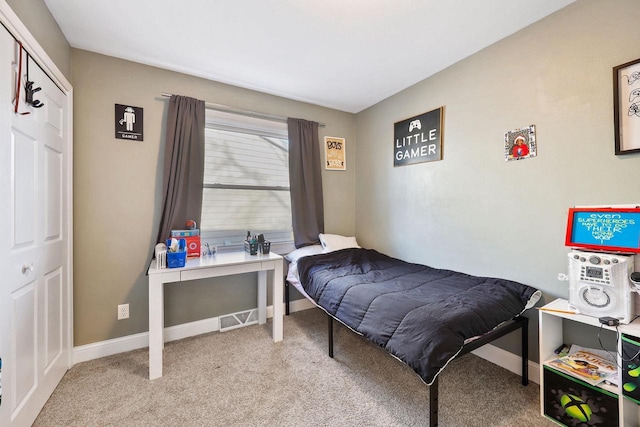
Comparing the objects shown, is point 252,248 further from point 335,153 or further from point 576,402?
point 576,402

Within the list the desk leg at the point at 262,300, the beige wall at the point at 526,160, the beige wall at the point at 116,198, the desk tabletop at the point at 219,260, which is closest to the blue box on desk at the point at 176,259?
the desk tabletop at the point at 219,260

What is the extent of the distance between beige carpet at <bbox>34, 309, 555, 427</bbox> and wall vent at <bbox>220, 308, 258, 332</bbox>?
31 cm

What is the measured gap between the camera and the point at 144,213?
2.30 meters

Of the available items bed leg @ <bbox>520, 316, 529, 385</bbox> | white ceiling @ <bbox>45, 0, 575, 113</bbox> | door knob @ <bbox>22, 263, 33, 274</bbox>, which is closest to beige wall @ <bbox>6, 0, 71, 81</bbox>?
white ceiling @ <bbox>45, 0, 575, 113</bbox>

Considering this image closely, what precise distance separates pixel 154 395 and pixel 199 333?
828mm

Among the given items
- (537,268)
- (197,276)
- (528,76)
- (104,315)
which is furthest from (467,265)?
(104,315)

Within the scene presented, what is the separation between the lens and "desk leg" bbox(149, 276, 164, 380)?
184cm

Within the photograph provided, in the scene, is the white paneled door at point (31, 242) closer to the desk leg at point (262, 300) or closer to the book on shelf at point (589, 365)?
the desk leg at point (262, 300)

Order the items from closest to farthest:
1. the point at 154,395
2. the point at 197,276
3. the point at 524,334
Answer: the point at 154,395 < the point at 524,334 < the point at 197,276

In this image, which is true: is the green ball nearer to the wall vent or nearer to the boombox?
the boombox

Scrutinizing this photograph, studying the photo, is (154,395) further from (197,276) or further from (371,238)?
(371,238)

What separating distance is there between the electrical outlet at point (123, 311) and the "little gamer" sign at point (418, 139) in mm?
2858

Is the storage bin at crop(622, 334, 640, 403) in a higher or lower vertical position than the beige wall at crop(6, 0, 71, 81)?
lower

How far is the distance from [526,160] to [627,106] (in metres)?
0.52
